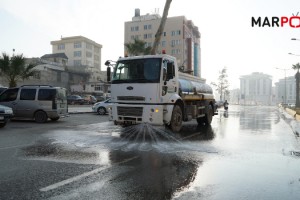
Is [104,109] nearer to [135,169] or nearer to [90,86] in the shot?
[135,169]

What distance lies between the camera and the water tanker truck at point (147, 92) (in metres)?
11.1

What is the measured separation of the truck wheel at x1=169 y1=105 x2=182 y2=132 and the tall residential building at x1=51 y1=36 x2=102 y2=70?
98083 millimetres

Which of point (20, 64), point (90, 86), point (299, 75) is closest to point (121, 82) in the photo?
point (20, 64)

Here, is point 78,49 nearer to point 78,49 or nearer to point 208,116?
point 78,49

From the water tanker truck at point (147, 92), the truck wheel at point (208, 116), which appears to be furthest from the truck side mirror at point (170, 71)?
the truck wheel at point (208, 116)

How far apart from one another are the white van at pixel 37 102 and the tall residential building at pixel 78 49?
91877 mm

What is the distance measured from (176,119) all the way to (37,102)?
878cm

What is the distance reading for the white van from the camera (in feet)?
55.5

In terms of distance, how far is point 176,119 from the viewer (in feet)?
40.2

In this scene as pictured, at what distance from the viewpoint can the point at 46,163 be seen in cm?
665

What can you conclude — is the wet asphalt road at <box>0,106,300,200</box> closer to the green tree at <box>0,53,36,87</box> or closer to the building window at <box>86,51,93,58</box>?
the green tree at <box>0,53,36,87</box>

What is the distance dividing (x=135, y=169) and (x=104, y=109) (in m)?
20.6

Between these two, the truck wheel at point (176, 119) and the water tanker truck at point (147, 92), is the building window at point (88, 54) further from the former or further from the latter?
the truck wheel at point (176, 119)

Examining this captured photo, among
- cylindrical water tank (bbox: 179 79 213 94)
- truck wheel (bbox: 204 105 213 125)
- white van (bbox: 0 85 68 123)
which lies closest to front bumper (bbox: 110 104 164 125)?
cylindrical water tank (bbox: 179 79 213 94)
